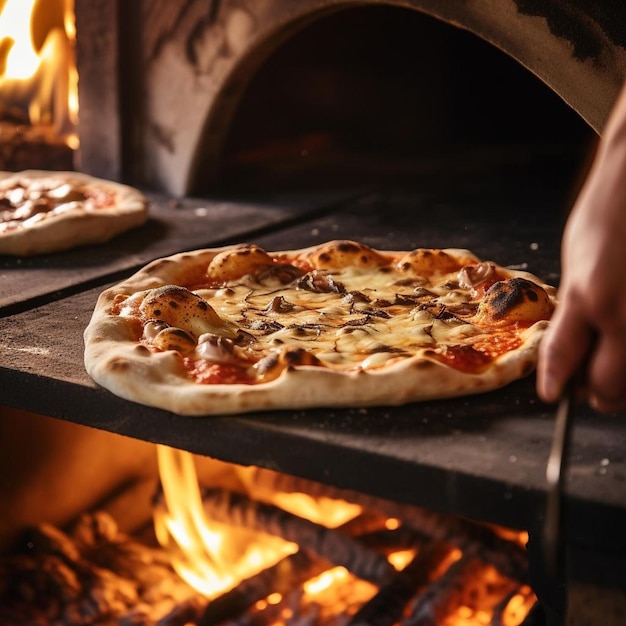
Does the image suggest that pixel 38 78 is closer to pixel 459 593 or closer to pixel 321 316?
pixel 321 316

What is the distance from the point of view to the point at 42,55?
237 inches

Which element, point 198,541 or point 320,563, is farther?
point 198,541

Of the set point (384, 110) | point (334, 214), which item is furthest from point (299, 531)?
point (384, 110)

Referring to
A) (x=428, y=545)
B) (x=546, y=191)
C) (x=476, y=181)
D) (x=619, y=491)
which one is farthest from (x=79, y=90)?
(x=619, y=491)

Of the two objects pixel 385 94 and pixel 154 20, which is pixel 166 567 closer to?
pixel 154 20

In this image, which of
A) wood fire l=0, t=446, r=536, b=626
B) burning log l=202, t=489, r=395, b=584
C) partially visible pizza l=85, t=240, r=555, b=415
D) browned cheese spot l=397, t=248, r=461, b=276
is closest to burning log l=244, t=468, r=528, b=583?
wood fire l=0, t=446, r=536, b=626

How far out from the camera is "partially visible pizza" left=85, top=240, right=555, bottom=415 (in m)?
2.17

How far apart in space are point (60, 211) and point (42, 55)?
7.86ft

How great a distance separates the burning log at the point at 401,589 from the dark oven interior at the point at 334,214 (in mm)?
14

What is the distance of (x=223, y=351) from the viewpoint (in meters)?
2.34

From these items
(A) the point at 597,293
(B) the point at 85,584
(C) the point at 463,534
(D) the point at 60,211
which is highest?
(A) the point at 597,293

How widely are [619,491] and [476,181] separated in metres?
4.12

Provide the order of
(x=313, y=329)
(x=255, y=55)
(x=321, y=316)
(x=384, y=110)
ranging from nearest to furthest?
(x=313, y=329)
(x=321, y=316)
(x=255, y=55)
(x=384, y=110)

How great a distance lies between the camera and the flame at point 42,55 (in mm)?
5832
